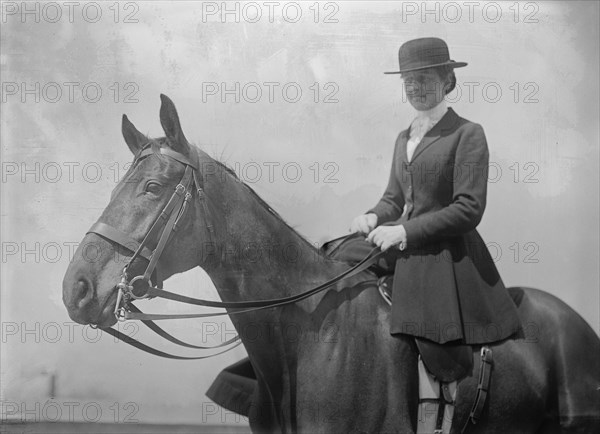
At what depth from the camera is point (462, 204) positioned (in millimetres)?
2506

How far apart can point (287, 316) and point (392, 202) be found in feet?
2.41

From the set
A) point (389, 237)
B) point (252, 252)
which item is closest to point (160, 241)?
point (252, 252)

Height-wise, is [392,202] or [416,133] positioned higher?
[416,133]

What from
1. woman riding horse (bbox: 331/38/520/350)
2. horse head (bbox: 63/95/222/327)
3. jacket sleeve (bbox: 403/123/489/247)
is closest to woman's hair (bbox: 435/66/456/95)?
woman riding horse (bbox: 331/38/520/350)

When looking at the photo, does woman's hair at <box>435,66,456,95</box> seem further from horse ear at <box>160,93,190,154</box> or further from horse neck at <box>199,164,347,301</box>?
horse ear at <box>160,93,190,154</box>

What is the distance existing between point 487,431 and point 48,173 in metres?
A: 2.27

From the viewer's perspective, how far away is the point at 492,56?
2.91 metres

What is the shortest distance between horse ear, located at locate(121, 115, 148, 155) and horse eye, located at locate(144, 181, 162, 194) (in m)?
0.20

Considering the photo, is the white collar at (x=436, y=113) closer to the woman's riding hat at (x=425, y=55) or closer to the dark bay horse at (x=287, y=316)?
the woman's riding hat at (x=425, y=55)

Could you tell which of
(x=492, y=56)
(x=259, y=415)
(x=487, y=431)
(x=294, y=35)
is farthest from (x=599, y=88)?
(x=259, y=415)

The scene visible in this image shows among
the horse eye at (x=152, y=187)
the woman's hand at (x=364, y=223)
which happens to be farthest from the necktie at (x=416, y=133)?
the horse eye at (x=152, y=187)

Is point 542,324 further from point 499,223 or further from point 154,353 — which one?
point 154,353

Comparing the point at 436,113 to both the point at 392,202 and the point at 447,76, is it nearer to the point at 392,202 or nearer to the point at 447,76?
the point at 447,76

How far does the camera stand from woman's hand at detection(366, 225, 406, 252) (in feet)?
8.25
